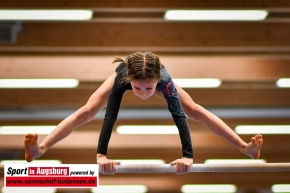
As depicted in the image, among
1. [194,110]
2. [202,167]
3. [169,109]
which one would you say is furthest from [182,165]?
[194,110]

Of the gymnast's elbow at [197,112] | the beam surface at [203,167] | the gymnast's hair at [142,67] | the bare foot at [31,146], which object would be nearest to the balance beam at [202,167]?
the beam surface at [203,167]

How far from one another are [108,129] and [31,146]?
1.18ft

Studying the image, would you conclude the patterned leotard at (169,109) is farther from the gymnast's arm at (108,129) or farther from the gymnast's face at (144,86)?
the gymnast's face at (144,86)

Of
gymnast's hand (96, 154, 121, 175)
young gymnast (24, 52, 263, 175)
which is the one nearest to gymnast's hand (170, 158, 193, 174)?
young gymnast (24, 52, 263, 175)

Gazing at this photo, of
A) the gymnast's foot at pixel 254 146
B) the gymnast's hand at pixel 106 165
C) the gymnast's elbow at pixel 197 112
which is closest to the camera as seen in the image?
the gymnast's hand at pixel 106 165

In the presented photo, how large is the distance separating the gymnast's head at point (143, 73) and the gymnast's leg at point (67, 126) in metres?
0.27

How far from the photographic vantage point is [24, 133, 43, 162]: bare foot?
248 cm

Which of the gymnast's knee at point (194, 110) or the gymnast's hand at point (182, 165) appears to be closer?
the gymnast's hand at point (182, 165)

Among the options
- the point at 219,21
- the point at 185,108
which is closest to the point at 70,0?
the point at 219,21

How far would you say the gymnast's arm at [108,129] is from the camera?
96.8 inches

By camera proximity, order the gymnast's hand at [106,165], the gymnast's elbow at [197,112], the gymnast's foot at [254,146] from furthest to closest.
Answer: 1. the gymnast's elbow at [197,112]
2. the gymnast's foot at [254,146]
3. the gymnast's hand at [106,165]

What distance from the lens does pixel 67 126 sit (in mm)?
2652
